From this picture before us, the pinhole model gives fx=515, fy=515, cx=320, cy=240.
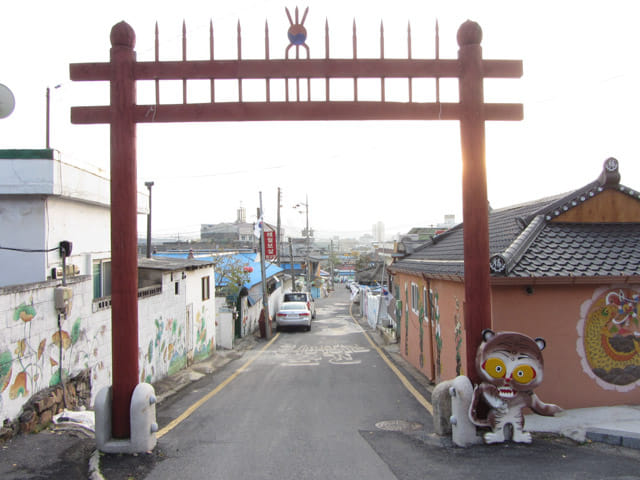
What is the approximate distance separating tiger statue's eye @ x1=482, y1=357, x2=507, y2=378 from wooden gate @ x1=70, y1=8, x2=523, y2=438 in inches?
13.0

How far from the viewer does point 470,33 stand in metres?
6.78

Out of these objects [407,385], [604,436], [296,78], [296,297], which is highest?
[296,78]

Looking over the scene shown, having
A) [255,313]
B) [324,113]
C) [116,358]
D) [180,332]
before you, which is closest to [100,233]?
[180,332]

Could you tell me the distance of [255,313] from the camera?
98.9 ft

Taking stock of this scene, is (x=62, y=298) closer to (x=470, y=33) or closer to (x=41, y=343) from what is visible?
(x=41, y=343)

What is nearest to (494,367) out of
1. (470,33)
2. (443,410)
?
(443,410)

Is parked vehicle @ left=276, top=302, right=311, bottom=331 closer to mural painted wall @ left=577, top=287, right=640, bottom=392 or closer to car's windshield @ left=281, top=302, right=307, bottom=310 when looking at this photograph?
car's windshield @ left=281, top=302, right=307, bottom=310

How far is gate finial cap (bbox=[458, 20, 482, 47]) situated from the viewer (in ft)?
22.2

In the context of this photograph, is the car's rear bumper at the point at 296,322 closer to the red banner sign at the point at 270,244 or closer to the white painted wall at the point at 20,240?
the red banner sign at the point at 270,244

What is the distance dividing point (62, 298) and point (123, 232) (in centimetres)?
264

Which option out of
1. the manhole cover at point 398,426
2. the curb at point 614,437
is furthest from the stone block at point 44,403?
the curb at point 614,437

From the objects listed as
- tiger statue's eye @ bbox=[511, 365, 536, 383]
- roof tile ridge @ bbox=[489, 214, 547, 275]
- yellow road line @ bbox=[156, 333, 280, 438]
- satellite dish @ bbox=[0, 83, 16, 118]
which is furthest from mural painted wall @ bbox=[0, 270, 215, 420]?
roof tile ridge @ bbox=[489, 214, 547, 275]

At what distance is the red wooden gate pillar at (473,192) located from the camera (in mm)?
6605

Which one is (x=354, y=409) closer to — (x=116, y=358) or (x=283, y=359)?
(x=116, y=358)
